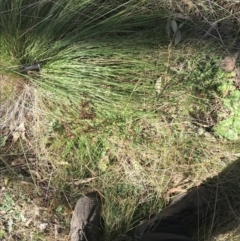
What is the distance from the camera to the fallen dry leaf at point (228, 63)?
1.93m

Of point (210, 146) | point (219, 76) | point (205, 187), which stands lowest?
point (205, 187)

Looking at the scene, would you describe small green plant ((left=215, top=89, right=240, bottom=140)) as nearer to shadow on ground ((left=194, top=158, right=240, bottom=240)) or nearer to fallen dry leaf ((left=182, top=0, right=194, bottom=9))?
shadow on ground ((left=194, top=158, right=240, bottom=240))

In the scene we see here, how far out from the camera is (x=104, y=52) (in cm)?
188

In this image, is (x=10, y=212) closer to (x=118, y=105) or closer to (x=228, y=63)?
(x=118, y=105)

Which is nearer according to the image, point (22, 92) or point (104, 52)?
point (104, 52)

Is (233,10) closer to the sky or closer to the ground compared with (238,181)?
closer to the sky

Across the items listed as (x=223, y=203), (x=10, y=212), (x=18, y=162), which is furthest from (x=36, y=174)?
(x=223, y=203)

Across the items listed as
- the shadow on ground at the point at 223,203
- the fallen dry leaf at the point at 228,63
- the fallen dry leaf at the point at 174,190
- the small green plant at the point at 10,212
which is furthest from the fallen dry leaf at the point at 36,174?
the fallen dry leaf at the point at 228,63

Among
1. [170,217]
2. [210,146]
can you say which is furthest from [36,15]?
[170,217]

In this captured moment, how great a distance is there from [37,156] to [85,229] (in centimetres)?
45

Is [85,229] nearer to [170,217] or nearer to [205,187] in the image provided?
[170,217]

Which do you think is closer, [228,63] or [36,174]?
[228,63]

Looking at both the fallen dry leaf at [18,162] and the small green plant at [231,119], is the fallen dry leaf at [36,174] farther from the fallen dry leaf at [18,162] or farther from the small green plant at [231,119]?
the small green plant at [231,119]

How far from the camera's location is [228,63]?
194 cm
